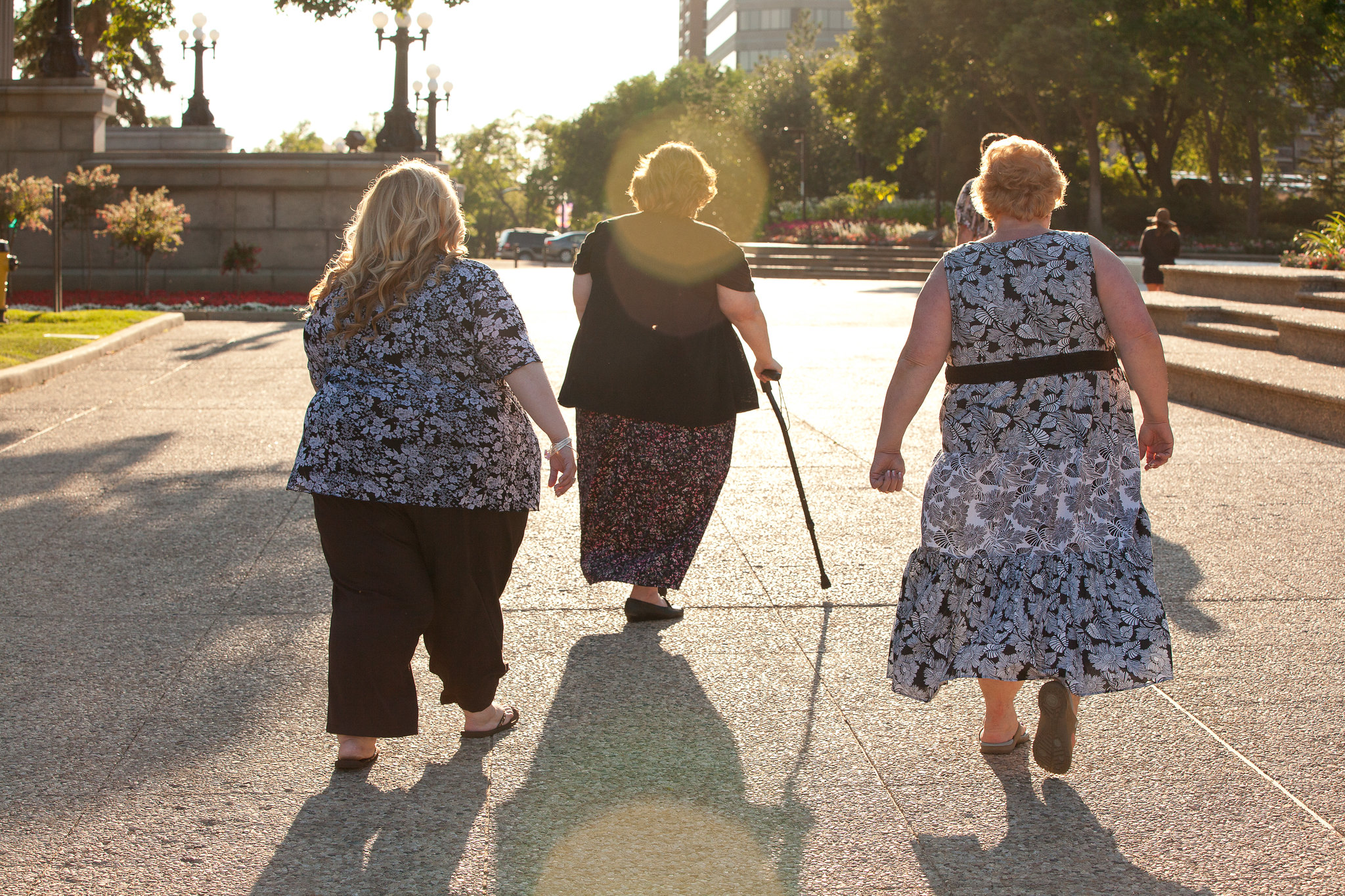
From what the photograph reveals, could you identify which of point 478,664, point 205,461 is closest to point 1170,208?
point 205,461

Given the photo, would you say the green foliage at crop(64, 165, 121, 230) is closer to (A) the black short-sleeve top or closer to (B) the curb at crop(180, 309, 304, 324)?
(B) the curb at crop(180, 309, 304, 324)

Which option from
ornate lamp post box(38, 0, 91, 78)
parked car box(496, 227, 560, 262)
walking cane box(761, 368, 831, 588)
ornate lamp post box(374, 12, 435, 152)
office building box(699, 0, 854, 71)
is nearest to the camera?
walking cane box(761, 368, 831, 588)

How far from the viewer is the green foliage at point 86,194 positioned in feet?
66.1

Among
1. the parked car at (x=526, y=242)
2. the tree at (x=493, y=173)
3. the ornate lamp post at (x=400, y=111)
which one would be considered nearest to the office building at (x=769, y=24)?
the tree at (x=493, y=173)

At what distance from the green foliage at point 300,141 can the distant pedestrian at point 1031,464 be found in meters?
86.3

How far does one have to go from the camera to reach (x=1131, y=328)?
3559 millimetres

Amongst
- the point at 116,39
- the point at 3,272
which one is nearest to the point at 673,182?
the point at 3,272

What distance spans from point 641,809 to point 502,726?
71 centimetres

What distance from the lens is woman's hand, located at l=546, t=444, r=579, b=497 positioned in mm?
Result: 3779

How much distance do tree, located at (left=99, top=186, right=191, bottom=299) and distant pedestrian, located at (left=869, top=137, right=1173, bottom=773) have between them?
18.2m

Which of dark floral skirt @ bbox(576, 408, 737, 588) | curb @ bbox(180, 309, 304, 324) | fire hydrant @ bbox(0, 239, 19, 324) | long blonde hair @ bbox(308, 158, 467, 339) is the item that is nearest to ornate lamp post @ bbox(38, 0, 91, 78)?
curb @ bbox(180, 309, 304, 324)

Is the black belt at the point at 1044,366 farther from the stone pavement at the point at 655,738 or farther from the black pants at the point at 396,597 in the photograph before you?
the black pants at the point at 396,597

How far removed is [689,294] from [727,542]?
168 cm

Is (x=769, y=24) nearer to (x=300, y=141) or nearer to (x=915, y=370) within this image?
(x=300, y=141)
